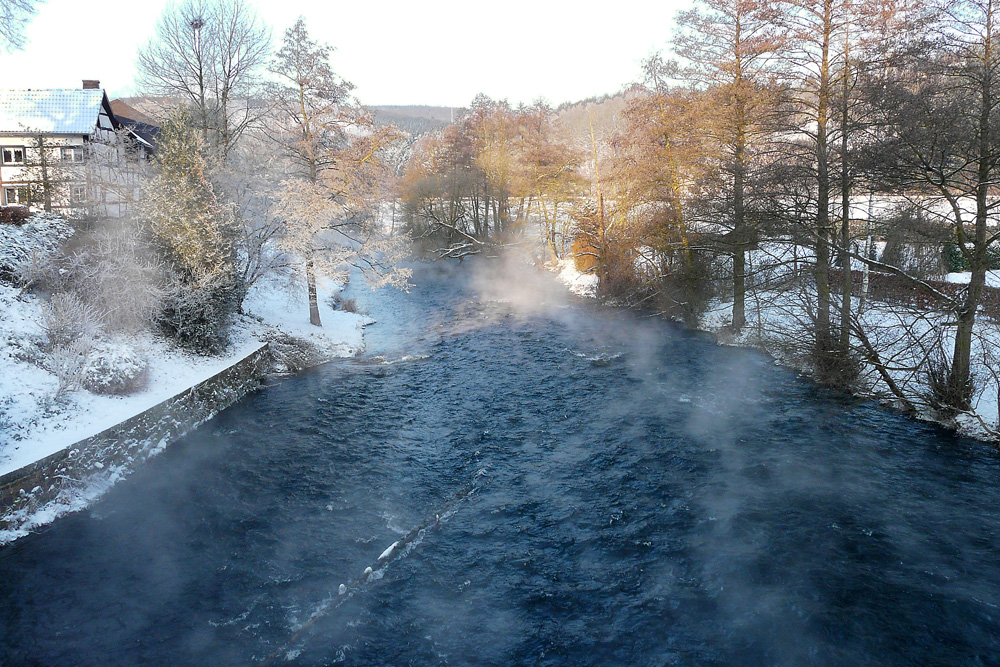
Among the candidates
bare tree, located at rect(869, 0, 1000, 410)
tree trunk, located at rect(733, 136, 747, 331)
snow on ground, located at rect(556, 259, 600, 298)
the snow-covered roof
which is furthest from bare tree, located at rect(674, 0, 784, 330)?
the snow-covered roof

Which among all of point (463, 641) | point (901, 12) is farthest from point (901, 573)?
point (901, 12)

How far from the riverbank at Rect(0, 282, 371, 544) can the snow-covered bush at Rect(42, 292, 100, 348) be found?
34cm

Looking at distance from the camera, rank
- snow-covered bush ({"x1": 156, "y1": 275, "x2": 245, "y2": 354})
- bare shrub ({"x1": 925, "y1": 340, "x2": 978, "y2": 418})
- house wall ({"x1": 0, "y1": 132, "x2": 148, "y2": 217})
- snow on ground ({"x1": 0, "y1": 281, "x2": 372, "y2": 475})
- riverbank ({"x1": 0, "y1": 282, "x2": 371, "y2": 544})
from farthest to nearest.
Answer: house wall ({"x1": 0, "y1": 132, "x2": 148, "y2": 217}) → snow-covered bush ({"x1": 156, "y1": 275, "x2": 245, "y2": 354}) → bare shrub ({"x1": 925, "y1": 340, "x2": 978, "y2": 418}) → snow on ground ({"x1": 0, "y1": 281, "x2": 372, "y2": 475}) → riverbank ({"x1": 0, "y1": 282, "x2": 371, "y2": 544})

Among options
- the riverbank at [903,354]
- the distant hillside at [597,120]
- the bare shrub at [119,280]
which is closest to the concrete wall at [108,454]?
the bare shrub at [119,280]

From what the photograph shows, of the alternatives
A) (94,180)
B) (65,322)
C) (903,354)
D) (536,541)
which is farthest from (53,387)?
(903,354)

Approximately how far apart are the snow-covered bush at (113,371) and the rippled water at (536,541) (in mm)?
1747

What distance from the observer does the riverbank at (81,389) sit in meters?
10.1

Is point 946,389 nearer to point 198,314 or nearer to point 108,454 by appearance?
point 108,454

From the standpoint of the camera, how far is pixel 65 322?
42.2 feet

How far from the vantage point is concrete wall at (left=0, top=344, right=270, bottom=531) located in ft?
30.6

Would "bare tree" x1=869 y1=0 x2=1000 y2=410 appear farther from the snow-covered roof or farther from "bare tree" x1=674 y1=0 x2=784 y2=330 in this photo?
the snow-covered roof

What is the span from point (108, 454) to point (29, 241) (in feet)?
28.9

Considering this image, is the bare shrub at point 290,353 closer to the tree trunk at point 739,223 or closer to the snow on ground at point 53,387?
the snow on ground at point 53,387

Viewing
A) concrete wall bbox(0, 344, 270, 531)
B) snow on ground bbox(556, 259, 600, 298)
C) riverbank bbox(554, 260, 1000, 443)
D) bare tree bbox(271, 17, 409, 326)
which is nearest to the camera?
concrete wall bbox(0, 344, 270, 531)
